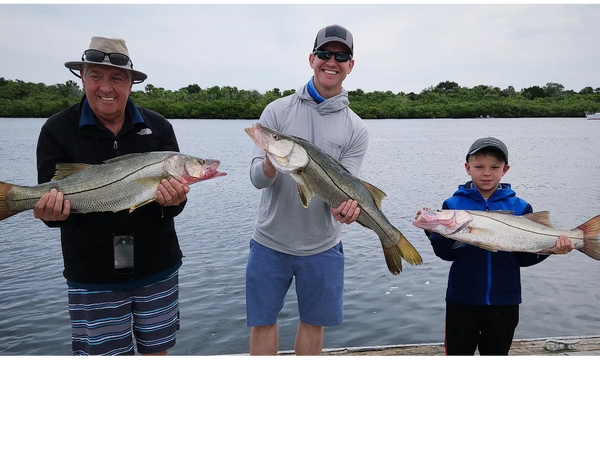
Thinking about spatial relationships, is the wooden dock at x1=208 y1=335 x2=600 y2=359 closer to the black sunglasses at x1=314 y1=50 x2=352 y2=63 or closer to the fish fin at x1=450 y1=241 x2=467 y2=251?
the fish fin at x1=450 y1=241 x2=467 y2=251

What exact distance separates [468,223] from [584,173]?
14.9 meters

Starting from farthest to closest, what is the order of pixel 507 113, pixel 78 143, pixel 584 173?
pixel 507 113, pixel 584 173, pixel 78 143

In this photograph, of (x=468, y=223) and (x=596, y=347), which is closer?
(x=468, y=223)

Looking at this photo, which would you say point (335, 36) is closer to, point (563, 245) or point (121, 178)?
point (121, 178)

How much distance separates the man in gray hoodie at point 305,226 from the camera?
2773mm

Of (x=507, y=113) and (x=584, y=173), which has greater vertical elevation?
(x=507, y=113)

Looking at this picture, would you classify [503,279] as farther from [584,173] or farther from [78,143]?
[584,173]

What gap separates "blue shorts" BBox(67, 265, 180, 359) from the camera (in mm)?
2422

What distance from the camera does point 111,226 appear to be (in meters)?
2.45

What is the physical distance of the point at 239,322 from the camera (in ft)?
20.5

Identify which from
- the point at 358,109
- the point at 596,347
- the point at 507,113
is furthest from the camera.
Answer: the point at 507,113

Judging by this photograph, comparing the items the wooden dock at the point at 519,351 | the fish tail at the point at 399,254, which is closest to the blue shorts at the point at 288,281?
the fish tail at the point at 399,254

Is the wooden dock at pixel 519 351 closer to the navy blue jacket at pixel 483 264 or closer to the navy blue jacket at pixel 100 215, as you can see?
the navy blue jacket at pixel 483 264
